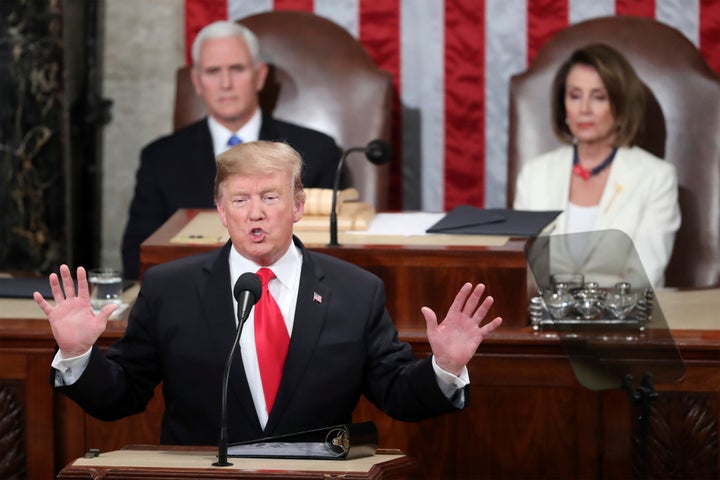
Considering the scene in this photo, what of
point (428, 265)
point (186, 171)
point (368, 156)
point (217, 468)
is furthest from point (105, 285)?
point (217, 468)

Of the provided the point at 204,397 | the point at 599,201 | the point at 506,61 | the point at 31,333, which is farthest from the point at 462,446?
the point at 506,61

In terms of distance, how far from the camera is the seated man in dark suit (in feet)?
17.9

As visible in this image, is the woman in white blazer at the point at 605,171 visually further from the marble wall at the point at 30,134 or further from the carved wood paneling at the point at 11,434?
the carved wood paneling at the point at 11,434

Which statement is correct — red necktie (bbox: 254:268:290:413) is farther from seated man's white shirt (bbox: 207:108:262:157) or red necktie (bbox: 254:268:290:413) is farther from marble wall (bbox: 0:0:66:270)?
marble wall (bbox: 0:0:66:270)

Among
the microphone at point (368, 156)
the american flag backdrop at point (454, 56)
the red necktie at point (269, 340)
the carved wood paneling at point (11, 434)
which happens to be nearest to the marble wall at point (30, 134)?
the american flag backdrop at point (454, 56)

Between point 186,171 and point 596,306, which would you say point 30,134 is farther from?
point 596,306

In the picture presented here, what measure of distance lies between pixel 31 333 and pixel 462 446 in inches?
50.0

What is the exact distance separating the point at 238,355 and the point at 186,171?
93.4 inches

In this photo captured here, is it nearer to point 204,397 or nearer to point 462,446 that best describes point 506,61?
point 462,446

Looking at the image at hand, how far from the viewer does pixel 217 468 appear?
A: 8.65 ft

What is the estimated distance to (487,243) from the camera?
4023 millimetres

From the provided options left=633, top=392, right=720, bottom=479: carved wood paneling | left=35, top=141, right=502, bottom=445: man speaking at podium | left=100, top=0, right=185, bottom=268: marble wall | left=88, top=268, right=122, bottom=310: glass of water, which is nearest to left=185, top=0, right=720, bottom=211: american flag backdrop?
left=100, top=0, right=185, bottom=268: marble wall

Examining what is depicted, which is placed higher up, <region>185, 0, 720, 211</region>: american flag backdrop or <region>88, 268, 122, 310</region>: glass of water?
<region>185, 0, 720, 211</region>: american flag backdrop

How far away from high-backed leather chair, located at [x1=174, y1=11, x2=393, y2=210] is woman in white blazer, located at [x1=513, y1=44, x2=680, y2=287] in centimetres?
66
